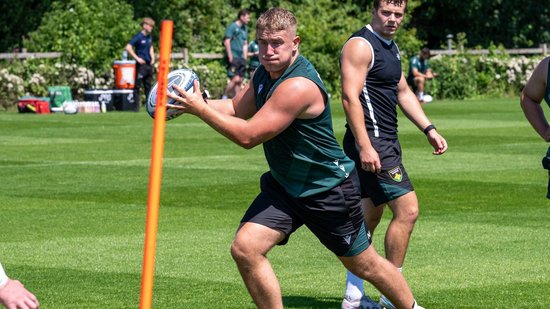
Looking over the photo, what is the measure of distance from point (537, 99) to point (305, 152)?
186 centimetres

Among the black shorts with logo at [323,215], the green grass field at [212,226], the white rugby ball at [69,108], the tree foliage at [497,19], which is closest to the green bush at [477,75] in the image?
the white rugby ball at [69,108]

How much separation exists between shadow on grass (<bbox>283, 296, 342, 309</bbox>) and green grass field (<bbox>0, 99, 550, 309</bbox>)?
13mm

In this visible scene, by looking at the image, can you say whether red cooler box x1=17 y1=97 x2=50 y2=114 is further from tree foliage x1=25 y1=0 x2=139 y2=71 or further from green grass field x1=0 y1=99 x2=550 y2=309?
green grass field x1=0 y1=99 x2=550 y2=309

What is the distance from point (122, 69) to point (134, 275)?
23.3 metres

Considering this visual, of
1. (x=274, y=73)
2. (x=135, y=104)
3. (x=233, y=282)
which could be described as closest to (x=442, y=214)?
(x=233, y=282)

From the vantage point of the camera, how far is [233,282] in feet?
32.7

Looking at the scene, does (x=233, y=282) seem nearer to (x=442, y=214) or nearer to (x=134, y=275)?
(x=134, y=275)

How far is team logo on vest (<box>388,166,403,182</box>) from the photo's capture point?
9.12 metres

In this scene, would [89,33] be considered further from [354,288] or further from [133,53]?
[354,288]

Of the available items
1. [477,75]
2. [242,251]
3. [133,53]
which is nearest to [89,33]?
[133,53]

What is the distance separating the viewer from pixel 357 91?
886 cm

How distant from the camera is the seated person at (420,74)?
125 ft

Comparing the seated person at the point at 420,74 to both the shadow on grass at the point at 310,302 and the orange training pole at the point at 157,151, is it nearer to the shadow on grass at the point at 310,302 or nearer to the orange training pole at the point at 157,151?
the shadow on grass at the point at 310,302

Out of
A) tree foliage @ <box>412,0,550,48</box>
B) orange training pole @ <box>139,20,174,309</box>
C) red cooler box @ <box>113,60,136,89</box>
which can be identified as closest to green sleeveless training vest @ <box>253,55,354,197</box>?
orange training pole @ <box>139,20,174,309</box>
